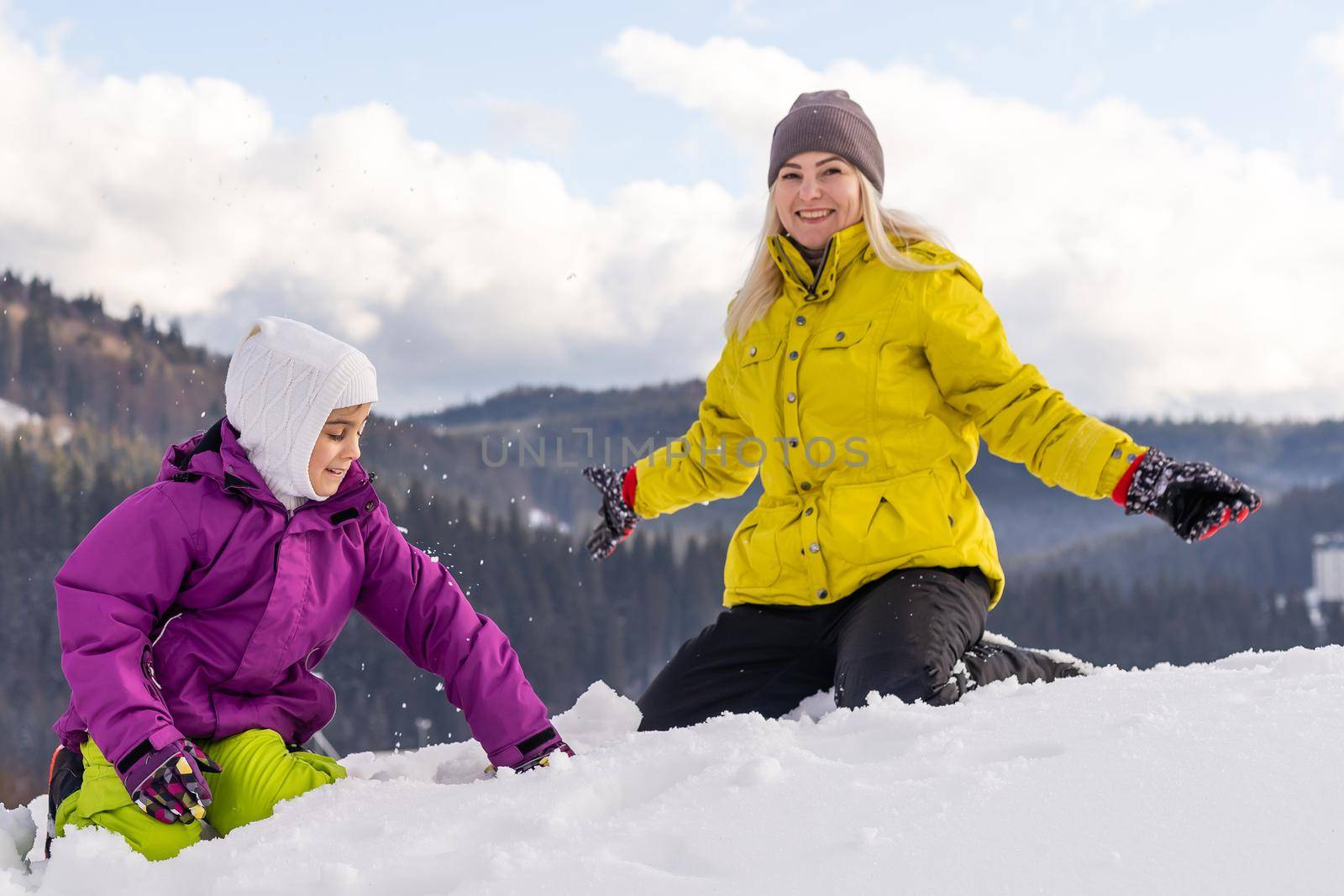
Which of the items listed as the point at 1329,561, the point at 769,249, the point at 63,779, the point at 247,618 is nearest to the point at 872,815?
the point at 247,618

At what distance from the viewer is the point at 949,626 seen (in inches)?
128

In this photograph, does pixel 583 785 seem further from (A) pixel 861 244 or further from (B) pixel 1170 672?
(A) pixel 861 244

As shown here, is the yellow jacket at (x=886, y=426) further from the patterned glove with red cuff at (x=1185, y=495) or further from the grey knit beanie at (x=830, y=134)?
the grey knit beanie at (x=830, y=134)

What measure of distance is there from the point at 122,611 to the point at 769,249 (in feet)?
7.41

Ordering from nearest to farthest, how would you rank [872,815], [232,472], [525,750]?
[872,815] < [232,472] < [525,750]

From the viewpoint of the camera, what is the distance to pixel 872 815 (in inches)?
74.1

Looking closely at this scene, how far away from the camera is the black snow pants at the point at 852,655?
124 inches

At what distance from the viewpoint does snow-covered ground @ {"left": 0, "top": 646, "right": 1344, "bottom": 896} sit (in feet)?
5.61

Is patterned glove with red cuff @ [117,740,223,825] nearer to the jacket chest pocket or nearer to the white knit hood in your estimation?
the white knit hood

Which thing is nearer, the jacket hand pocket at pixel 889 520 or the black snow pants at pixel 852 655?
the black snow pants at pixel 852 655

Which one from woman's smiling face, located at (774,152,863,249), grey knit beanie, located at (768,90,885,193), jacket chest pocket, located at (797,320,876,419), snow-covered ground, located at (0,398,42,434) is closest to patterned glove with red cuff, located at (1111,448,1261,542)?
jacket chest pocket, located at (797,320,876,419)

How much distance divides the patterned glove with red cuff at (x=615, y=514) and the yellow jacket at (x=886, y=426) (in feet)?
2.21

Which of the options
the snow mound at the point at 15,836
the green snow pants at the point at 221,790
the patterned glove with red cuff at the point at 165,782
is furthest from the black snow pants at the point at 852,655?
the snow mound at the point at 15,836

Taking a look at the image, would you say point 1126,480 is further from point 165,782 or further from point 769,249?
point 165,782
